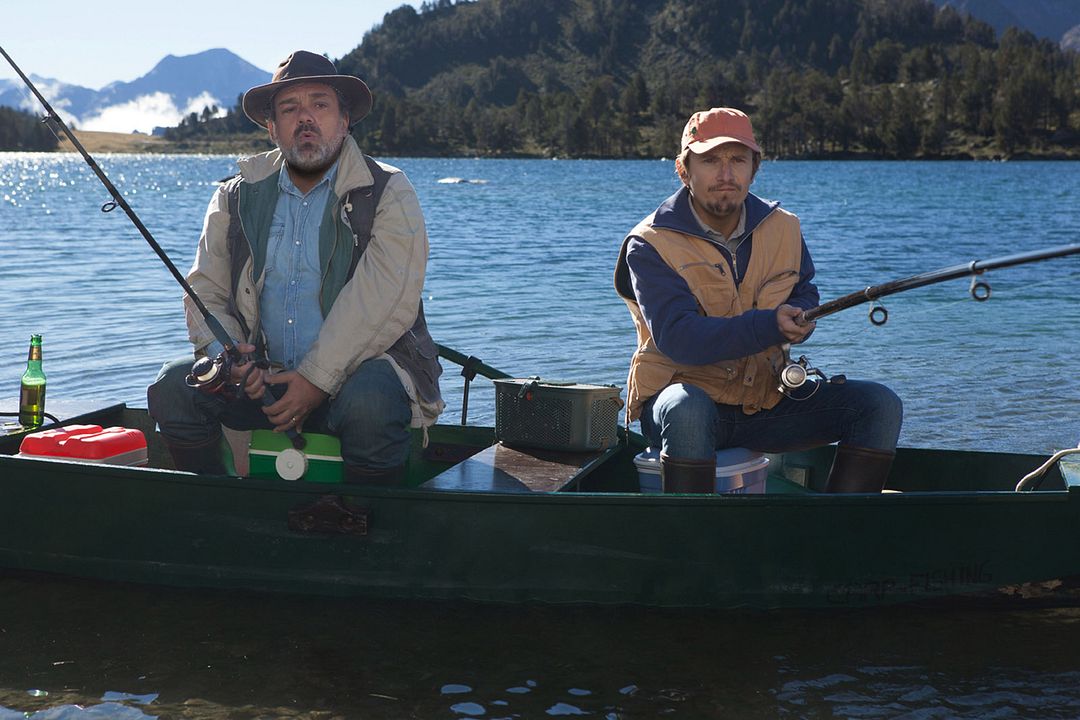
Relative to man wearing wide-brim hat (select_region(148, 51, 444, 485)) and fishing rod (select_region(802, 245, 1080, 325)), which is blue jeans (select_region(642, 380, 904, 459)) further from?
man wearing wide-brim hat (select_region(148, 51, 444, 485))

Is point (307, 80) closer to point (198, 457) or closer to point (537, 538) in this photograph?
point (198, 457)

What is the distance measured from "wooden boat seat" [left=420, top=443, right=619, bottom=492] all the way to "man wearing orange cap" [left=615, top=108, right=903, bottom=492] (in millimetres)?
482

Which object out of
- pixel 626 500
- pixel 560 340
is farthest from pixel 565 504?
pixel 560 340

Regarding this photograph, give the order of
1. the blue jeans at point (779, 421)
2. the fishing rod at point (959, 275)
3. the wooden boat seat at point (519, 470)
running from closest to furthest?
the fishing rod at point (959, 275), the blue jeans at point (779, 421), the wooden boat seat at point (519, 470)

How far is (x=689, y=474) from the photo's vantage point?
16.4ft

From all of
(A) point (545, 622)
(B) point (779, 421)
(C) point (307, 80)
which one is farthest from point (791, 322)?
(C) point (307, 80)

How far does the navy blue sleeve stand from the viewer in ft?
15.6

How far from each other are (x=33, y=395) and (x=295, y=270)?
1.87 metres

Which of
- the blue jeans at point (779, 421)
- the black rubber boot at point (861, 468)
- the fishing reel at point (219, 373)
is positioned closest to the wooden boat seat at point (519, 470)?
the blue jeans at point (779, 421)

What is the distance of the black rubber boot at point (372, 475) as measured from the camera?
5152 mm

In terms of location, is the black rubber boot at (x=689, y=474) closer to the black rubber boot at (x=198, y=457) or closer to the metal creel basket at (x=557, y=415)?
the metal creel basket at (x=557, y=415)

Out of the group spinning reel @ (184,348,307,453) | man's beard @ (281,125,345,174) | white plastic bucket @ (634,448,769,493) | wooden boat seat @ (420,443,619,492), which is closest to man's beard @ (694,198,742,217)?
white plastic bucket @ (634,448,769,493)

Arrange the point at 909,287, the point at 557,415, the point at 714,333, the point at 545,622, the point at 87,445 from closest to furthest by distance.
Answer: the point at 909,287
the point at 714,333
the point at 545,622
the point at 87,445
the point at 557,415

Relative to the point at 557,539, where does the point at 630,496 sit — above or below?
above
